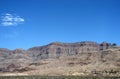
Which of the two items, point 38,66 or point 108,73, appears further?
point 38,66

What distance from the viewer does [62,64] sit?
19100cm

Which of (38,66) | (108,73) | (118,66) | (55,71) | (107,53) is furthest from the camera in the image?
(38,66)

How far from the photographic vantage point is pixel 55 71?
165 m

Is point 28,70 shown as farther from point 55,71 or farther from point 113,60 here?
point 113,60

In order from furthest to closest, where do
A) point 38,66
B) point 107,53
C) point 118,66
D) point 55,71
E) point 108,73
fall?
point 38,66 < point 107,53 < point 55,71 < point 118,66 < point 108,73

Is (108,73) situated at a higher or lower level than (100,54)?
lower

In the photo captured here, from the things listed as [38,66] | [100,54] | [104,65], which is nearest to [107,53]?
[100,54]

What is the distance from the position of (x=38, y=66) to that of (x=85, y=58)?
3294 cm

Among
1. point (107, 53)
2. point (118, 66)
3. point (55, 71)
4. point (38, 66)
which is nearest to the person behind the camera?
point (118, 66)

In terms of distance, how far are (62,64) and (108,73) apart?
203 ft

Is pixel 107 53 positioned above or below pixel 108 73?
above

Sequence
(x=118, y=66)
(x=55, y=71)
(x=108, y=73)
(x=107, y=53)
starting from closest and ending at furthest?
1. (x=108, y=73)
2. (x=118, y=66)
3. (x=55, y=71)
4. (x=107, y=53)

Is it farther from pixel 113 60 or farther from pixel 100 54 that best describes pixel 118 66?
pixel 100 54

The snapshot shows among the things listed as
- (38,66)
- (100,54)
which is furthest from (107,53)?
(38,66)
